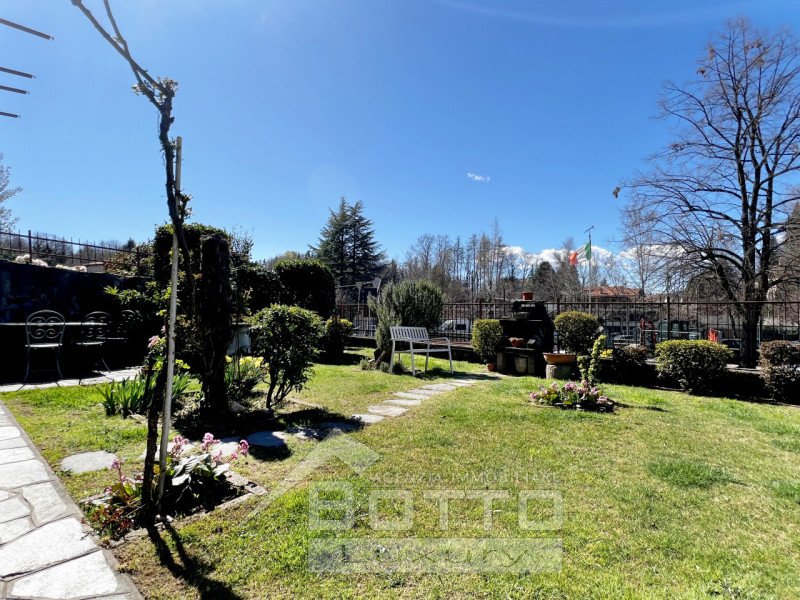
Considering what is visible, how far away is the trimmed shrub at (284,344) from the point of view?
4051 millimetres

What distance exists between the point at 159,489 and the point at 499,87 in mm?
9762

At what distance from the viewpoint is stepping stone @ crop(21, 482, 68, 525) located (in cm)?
194

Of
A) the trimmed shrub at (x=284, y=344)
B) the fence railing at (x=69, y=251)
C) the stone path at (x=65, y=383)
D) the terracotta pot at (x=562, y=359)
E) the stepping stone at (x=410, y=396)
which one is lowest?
the stone path at (x=65, y=383)

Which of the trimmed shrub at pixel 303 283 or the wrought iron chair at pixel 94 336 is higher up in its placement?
the trimmed shrub at pixel 303 283

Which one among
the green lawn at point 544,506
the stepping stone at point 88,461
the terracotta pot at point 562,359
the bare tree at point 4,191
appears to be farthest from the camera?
the bare tree at point 4,191

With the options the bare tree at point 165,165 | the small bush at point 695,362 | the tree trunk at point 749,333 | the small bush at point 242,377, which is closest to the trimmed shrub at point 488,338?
the small bush at point 695,362

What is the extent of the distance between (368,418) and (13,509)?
254cm

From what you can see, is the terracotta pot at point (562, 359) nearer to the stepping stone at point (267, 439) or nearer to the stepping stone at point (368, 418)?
the stepping stone at point (368, 418)

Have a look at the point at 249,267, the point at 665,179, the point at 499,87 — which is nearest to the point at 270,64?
the point at 249,267

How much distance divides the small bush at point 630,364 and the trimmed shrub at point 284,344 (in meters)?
5.19

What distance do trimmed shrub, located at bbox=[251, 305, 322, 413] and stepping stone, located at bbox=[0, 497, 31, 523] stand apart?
2.05 m

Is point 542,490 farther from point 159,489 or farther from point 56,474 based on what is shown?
point 56,474

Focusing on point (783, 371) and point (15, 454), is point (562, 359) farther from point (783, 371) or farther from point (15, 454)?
point (15, 454)

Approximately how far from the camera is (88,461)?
2650mm
